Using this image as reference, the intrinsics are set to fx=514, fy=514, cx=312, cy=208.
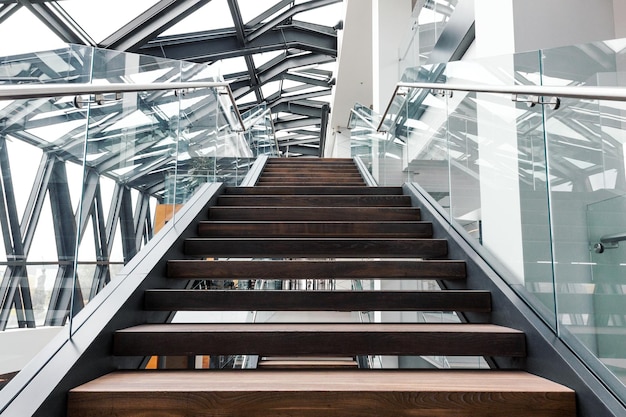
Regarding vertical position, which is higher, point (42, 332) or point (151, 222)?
point (151, 222)

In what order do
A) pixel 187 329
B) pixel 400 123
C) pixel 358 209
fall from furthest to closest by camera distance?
pixel 400 123, pixel 358 209, pixel 187 329

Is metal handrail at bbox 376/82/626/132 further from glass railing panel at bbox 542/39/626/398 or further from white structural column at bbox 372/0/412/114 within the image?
white structural column at bbox 372/0/412/114

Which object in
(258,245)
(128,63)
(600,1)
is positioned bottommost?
(258,245)

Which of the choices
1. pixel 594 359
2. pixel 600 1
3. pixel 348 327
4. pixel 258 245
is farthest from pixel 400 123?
pixel 594 359

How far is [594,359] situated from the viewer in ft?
5.30

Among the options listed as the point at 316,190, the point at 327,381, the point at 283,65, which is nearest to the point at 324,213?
the point at 316,190

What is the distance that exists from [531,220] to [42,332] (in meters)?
2.36

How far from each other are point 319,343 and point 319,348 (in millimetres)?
18

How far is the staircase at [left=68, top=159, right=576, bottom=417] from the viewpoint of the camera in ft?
5.02

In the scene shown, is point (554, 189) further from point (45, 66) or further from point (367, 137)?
point (367, 137)

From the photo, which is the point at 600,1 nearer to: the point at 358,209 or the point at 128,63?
the point at 358,209

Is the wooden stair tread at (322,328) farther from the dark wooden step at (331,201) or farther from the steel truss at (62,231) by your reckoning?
the dark wooden step at (331,201)

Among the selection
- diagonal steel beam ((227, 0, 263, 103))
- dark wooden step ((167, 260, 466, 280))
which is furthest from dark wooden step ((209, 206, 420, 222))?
diagonal steel beam ((227, 0, 263, 103))

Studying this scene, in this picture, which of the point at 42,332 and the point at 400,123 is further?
the point at 400,123
